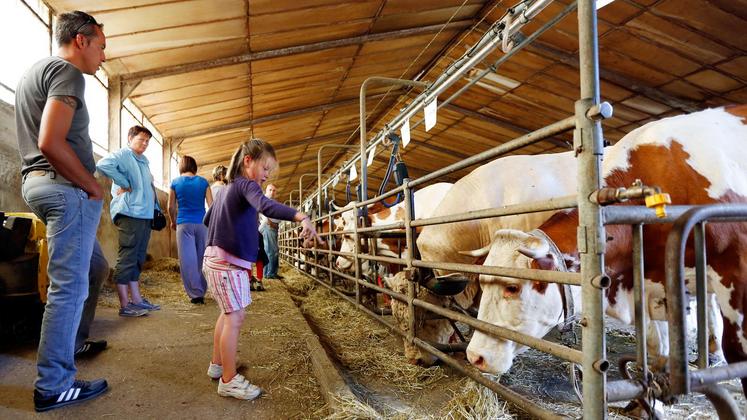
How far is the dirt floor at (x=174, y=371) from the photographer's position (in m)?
2.04

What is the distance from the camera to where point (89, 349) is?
2748 millimetres

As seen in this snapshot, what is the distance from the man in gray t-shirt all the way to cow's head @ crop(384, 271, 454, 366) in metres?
1.92

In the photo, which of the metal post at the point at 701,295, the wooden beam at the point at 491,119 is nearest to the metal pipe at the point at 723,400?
the metal post at the point at 701,295

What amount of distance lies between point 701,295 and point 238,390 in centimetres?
212

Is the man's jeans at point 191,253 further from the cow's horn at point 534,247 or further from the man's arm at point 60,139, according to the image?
the cow's horn at point 534,247

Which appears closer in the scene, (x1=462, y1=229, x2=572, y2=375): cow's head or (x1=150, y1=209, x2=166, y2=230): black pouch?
(x1=462, y1=229, x2=572, y2=375): cow's head

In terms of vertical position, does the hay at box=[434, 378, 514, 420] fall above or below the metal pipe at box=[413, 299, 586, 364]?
below

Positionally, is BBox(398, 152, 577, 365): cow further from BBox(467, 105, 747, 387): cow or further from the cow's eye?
the cow's eye

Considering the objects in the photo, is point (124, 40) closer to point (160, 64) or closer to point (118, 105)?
point (160, 64)

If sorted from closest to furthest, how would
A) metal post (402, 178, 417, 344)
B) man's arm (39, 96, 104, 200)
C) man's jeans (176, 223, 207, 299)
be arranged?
man's arm (39, 96, 104, 200)
metal post (402, 178, 417, 344)
man's jeans (176, 223, 207, 299)

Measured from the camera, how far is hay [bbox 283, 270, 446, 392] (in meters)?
2.65

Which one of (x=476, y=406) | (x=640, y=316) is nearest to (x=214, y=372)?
(x=476, y=406)

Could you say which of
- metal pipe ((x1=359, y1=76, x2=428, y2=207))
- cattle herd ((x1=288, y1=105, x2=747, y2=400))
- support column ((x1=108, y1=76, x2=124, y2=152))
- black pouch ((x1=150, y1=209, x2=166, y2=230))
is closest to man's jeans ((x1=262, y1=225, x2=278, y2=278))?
support column ((x1=108, y1=76, x2=124, y2=152))

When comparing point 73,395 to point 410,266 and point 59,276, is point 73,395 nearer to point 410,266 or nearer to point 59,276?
point 59,276
